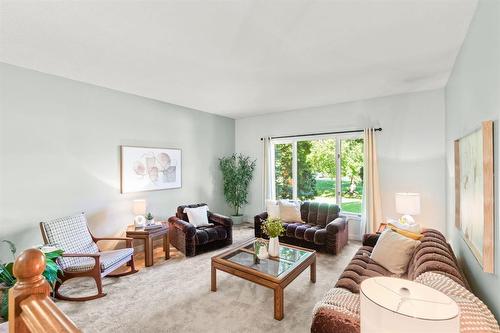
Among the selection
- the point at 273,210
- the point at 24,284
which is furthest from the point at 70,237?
the point at 273,210

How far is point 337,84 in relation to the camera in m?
3.77

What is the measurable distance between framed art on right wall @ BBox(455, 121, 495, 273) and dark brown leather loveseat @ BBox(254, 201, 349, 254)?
1843mm

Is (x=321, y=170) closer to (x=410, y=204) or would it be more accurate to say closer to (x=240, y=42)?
(x=410, y=204)

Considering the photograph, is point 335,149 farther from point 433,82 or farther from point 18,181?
point 18,181

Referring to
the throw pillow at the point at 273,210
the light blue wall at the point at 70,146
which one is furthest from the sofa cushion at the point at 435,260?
the light blue wall at the point at 70,146

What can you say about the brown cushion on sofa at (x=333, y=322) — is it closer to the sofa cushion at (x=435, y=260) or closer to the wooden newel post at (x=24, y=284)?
the sofa cushion at (x=435, y=260)

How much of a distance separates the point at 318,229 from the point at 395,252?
5.63 ft

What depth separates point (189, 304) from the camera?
261 cm

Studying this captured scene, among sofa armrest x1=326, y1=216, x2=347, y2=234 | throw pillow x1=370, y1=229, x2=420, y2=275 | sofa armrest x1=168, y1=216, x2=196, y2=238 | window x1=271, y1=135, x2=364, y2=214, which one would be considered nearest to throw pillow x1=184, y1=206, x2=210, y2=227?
sofa armrest x1=168, y1=216, x2=196, y2=238

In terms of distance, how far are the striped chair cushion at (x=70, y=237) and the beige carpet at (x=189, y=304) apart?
0.40 meters

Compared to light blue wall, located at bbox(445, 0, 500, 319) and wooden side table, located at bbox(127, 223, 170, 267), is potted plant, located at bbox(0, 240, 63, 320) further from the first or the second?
light blue wall, located at bbox(445, 0, 500, 319)

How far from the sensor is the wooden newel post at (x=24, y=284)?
0.78m

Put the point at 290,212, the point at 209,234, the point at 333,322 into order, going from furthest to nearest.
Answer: the point at 290,212, the point at 209,234, the point at 333,322

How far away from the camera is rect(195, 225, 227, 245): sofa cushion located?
4.03 m
